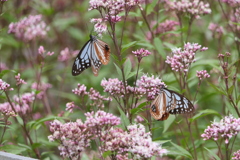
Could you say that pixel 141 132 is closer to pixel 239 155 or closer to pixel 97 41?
pixel 239 155

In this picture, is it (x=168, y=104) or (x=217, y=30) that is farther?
(x=217, y=30)

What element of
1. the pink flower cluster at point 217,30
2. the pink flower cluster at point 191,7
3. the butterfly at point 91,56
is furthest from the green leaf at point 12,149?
the pink flower cluster at point 217,30

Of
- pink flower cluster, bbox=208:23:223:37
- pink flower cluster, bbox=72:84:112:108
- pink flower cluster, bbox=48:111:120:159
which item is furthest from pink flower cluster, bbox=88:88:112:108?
pink flower cluster, bbox=208:23:223:37

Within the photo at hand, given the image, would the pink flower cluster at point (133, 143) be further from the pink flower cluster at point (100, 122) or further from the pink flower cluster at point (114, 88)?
the pink flower cluster at point (114, 88)

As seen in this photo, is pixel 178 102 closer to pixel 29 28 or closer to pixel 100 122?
pixel 100 122

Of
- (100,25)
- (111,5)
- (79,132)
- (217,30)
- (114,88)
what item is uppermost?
(217,30)

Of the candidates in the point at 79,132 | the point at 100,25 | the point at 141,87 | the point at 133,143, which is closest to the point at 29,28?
the point at 100,25
